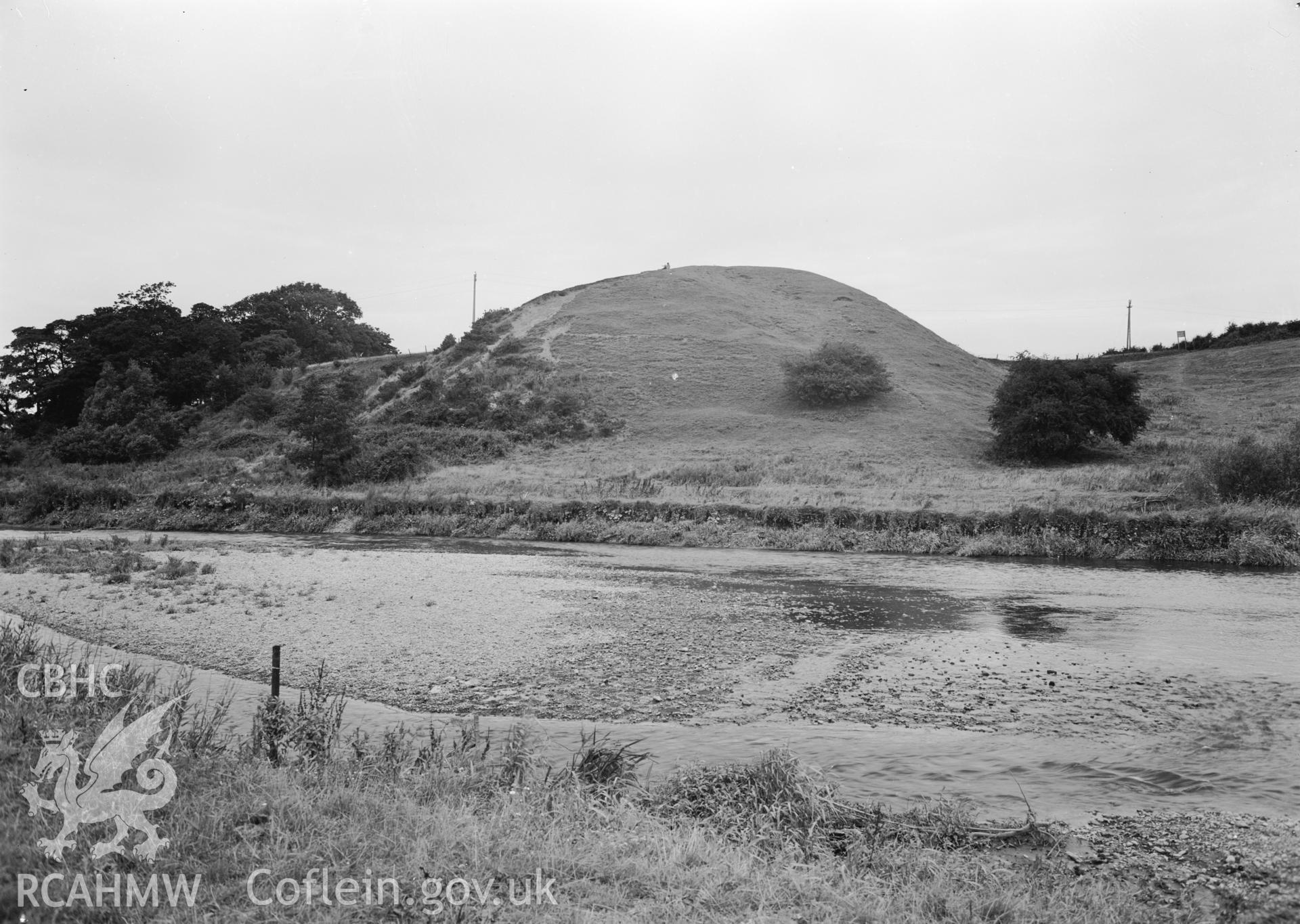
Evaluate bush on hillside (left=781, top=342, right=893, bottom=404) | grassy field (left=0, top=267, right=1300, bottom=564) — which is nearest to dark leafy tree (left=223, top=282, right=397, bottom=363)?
grassy field (left=0, top=267, right=1300, bottom=564)

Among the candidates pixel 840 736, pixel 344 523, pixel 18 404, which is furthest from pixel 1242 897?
pixel 18 404

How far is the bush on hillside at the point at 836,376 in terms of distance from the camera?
6681 centimetres

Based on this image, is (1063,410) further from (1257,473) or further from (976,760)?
(976,760)

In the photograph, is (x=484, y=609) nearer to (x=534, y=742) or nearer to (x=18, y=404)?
(x=534, y=742)

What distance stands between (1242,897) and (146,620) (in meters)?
16.6

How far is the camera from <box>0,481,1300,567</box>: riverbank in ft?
86.0

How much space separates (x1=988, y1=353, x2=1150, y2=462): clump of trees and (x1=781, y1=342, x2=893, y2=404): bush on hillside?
1229cm

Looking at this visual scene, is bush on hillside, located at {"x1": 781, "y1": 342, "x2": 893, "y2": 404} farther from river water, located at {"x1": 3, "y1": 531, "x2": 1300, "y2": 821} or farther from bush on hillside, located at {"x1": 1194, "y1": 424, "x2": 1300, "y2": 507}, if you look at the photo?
river water, located at {"x1": 3, "y1": 531, "x2": 1300, "y2": 821}

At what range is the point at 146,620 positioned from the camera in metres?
15.6

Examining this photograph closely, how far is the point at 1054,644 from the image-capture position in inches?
582

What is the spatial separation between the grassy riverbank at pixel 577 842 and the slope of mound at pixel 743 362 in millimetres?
43334

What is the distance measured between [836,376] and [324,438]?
39.5 meters

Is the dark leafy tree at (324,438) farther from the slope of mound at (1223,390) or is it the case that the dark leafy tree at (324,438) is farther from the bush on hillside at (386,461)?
the slope of mound at (1223,390)

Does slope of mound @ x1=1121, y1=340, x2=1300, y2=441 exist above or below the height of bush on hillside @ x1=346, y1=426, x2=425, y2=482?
above
